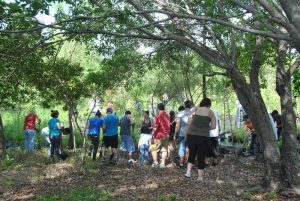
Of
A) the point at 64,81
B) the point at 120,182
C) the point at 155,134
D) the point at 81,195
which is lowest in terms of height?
the point at 81,195

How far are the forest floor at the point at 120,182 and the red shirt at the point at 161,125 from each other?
36.9 inches

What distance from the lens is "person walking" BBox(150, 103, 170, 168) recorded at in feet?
39.2

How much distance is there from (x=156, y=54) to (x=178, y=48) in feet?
2.45

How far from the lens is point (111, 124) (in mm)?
12703

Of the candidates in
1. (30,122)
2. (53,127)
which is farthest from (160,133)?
(30,122)

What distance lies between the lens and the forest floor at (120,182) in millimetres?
Result: 8914

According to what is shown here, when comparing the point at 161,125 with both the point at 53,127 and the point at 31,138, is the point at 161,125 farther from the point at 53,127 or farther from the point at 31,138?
the point at 31,138

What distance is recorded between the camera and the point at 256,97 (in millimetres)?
9406

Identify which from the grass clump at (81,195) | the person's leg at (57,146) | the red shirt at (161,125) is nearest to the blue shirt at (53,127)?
the person's leg at (57,146)

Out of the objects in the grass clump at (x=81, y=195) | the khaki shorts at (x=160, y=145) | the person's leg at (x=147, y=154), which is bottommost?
the grass clump at (x=81, y=195)

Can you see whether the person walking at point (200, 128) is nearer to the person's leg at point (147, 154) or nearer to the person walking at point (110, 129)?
the person's leg at point (147, 154)

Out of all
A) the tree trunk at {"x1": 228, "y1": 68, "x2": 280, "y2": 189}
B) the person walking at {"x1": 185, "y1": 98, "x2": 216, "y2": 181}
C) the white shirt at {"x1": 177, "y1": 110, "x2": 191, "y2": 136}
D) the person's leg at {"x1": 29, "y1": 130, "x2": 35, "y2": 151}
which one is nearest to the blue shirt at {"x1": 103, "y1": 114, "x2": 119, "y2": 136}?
the white shirt at {"x1": 177, "y1": 110, "x2": 191, "y2": 136}

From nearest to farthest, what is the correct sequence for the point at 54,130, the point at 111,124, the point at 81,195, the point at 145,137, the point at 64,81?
the point at 81,195 < the point at 145,137 < the point at 111,124 < the point at 64,81 < the point at 54,130

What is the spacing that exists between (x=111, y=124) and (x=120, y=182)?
2728 millimetres
